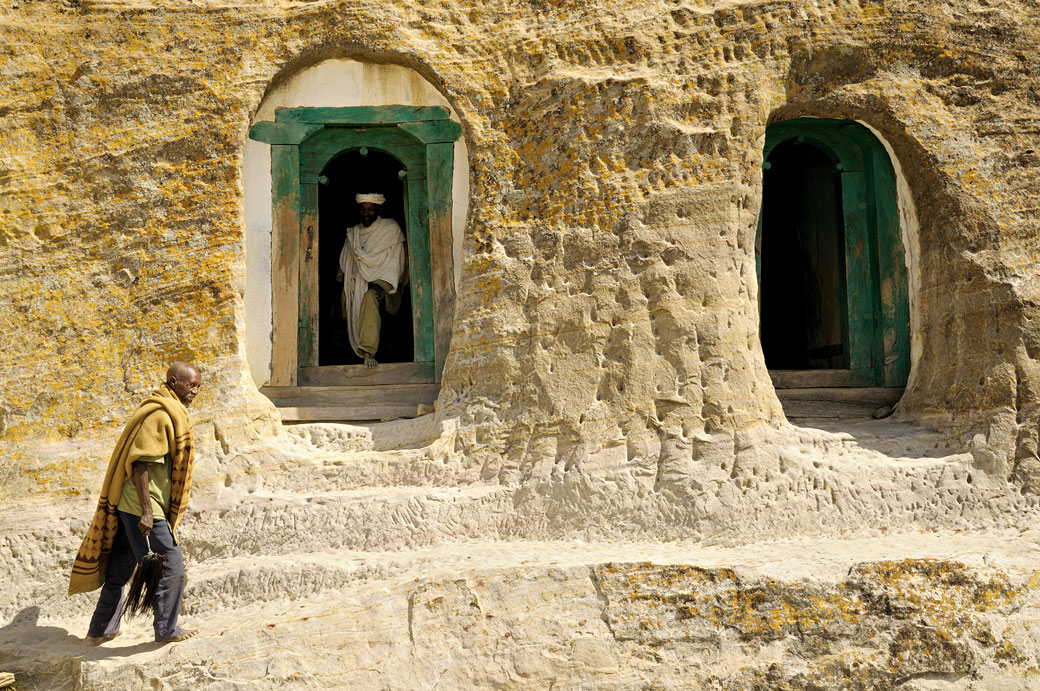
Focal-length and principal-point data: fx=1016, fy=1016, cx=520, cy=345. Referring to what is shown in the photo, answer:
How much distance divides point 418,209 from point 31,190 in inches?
86.5

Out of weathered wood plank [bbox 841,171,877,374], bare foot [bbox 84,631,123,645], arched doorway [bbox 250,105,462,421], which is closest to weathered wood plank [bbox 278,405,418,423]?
arched doorway [bbox 250,105,462,421]

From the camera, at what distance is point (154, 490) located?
4531 millimetres

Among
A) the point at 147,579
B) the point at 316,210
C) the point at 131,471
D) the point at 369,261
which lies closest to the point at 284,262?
the point at 316,210

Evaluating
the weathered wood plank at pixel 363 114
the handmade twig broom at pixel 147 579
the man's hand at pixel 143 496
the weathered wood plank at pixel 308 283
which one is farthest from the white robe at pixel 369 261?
the handmade twig broom at pixel 147 579

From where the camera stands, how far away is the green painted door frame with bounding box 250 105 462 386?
6.05 metres

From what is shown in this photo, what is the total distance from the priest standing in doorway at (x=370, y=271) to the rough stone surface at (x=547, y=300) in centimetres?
94

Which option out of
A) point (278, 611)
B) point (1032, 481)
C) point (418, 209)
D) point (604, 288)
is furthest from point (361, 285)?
point (1032, 481)

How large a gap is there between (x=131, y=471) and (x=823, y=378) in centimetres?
411

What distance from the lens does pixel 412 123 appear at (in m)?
6.09

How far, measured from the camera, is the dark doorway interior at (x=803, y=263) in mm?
7188

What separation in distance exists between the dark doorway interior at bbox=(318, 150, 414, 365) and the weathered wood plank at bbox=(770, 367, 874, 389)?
9.31ft

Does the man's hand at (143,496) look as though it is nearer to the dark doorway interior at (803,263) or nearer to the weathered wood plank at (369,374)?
the weathered wood plank at (369,374)

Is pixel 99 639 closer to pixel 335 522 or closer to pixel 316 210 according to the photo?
pixel 335 522

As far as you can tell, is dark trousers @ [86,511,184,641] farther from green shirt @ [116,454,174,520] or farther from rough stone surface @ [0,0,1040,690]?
rough stone surface @ [0,0,1040,690]
